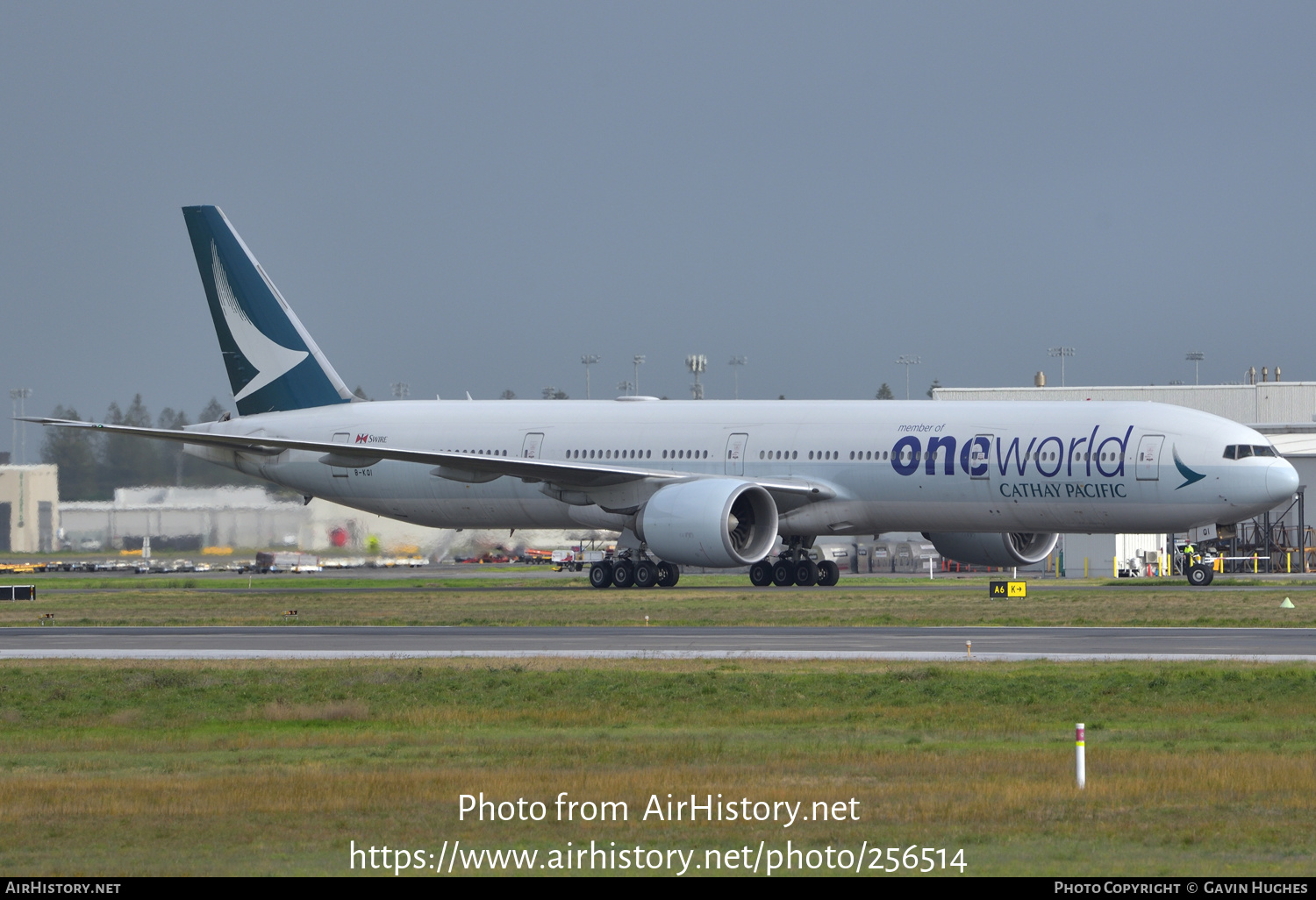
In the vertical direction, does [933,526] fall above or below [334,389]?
below

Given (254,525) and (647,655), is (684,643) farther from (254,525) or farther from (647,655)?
(254,525)

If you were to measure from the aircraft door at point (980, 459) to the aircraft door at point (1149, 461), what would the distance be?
3762 mm

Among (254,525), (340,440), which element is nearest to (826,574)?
(340,440)

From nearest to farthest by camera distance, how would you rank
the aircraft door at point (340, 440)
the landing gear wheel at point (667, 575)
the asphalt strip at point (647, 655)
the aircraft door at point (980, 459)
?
the asphalt strip at point (647, 655) < the aircraft door at point (980, 459) < the landing gear wheel at point (667, 575) < the aircraft door at point (340, 440)

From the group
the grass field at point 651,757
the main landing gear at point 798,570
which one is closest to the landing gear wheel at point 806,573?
the main landing gear at point 798,570

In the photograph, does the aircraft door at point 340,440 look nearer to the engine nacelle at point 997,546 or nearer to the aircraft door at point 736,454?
the aircraft door at point 736,454

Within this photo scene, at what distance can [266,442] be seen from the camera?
1891 inches

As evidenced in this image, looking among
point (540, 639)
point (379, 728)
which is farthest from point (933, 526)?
point (379, 728)

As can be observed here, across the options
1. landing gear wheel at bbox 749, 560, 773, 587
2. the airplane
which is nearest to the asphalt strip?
the airplane

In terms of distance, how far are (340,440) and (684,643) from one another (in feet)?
85.9

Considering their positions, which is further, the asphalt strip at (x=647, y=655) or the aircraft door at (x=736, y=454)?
the aircraft door at (x=736, y=454)

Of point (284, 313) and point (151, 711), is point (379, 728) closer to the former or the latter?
point (151, 711)

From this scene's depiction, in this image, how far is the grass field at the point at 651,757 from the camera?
13344mm

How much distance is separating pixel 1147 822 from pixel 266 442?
37.3m
